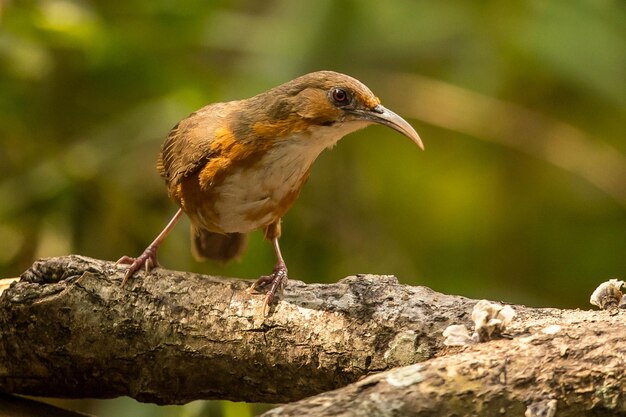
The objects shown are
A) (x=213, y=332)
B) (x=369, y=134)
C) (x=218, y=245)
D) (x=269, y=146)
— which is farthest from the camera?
(x=369, y=134)

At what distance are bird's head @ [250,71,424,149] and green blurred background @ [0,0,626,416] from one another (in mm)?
1375

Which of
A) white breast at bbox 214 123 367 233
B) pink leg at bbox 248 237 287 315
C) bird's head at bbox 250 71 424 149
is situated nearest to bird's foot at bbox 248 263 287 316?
pink leg at bbox 248 237 287 315

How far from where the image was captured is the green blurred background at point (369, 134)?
558 cm

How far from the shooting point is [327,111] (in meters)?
4.10

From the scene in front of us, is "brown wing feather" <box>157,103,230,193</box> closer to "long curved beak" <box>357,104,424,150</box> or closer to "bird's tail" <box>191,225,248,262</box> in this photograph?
"bird's tail" <box>191,225,248,262</box>

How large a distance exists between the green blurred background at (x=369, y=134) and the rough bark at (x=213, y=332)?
1.52m

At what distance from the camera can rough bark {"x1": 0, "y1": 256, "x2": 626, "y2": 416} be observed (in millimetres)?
3090

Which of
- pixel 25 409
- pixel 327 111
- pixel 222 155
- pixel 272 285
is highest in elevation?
pixel 327 111

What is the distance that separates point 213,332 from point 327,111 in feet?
4.20

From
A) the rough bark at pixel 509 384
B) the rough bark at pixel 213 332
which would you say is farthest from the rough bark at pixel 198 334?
the rough bark at pixel 509 384

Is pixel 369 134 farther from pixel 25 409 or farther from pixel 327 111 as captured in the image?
pixel 25 409

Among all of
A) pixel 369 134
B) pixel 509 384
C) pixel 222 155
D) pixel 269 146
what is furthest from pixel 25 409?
pixel 369 134

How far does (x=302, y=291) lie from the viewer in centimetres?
343

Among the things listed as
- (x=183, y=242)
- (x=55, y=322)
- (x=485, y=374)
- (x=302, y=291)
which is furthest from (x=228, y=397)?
(x=183, y=242)
